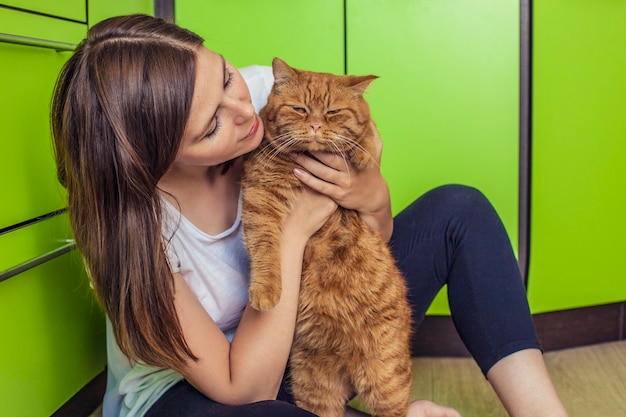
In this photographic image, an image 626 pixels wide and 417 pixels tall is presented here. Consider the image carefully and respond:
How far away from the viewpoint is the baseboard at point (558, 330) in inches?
84.5

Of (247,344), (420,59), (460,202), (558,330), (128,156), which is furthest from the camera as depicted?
(558,330)

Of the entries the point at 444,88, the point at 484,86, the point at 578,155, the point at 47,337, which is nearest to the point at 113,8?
the point at 47,337

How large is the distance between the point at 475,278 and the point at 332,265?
1.11ft

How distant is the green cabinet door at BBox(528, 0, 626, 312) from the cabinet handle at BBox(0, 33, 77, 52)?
1279 mm

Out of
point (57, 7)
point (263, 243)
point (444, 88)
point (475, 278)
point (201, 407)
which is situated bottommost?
point (201, 407)

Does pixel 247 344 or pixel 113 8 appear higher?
pixel 113 8

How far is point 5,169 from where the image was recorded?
1.27 metres

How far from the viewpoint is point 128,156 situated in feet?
3.84

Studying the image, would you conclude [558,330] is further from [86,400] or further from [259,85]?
[86,400]

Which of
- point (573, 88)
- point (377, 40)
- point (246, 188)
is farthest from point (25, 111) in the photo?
point (573, 88)

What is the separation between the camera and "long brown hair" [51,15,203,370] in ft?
3.82

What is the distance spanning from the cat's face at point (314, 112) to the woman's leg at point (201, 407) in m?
0.49

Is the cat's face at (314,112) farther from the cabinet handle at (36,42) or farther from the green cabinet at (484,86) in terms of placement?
the green cabinet at (484,86)

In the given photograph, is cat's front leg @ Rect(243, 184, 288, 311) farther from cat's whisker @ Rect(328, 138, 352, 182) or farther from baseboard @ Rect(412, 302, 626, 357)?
baseboard @ Rect(412, 302, 626, 357)
